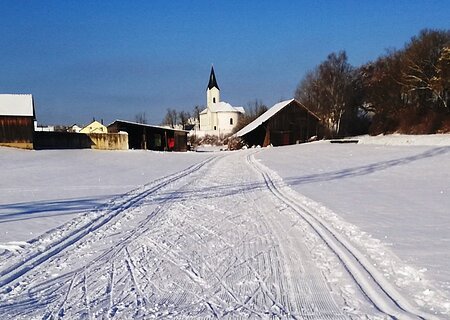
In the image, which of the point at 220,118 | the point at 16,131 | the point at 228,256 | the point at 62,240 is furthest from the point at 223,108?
the point at 228,256

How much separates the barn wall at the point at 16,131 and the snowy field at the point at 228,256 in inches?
1212

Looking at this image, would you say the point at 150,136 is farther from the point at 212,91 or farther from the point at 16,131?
the point at 212,91

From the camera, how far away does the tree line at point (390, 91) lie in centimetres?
4425

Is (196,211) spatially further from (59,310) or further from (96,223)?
(59,310)

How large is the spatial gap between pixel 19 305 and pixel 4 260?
1.91 m

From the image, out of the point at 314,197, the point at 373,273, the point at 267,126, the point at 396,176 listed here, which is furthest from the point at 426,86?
the point at 373,273

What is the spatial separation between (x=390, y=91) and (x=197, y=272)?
54.4 meters

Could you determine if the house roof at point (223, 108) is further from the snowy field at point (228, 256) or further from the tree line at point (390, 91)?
the snowy field at point (228, 256)

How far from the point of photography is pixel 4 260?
579cm

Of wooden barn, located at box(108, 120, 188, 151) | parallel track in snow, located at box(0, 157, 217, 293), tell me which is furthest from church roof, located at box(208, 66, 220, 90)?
parallel track in snow, located at box(0, 157, 217, 293)

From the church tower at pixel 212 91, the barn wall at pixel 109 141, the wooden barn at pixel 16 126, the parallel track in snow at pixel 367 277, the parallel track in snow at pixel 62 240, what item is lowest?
the parallel track in snow at pixel 367 277

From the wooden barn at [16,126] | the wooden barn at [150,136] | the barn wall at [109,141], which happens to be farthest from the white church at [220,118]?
the wooden barn at [16,126]

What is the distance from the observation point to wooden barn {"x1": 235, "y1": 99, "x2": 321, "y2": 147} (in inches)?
2261

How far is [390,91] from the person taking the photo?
53.0 meters
